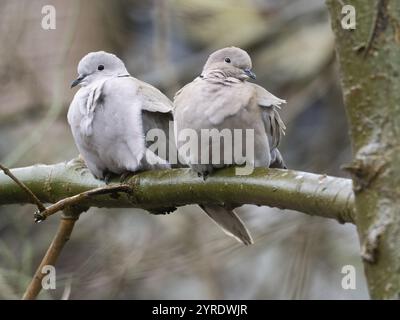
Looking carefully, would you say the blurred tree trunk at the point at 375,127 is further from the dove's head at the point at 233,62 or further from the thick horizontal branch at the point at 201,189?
the dove's head at the point at 233,62

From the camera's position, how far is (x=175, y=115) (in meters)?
2.76

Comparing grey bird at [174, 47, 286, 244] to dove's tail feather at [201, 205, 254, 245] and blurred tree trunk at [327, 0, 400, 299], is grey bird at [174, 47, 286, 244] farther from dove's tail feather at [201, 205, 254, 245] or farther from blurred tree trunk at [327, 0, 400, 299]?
blurred tree trunk at [327, 0, 400, 299]

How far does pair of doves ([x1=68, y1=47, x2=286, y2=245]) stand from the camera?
2.71 metres

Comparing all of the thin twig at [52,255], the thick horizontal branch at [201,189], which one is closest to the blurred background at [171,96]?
the thick horizontal branch at [201,189]

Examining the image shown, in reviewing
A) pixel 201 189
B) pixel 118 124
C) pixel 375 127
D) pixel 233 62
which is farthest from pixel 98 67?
pixel 375 127

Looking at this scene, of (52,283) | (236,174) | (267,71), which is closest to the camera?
(236,174)

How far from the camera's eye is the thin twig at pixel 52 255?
99.6 inches

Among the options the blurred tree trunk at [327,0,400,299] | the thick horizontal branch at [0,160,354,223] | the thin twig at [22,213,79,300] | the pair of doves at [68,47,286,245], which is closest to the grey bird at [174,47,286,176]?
the pair of doves at [68,47,286,245]

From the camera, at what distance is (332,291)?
5.41m

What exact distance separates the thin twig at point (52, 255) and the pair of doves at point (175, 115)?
0.28 metres

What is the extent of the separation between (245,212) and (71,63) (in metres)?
2.35

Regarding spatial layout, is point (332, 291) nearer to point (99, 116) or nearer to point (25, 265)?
point (25, 265)

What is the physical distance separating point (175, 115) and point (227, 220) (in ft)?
1.23

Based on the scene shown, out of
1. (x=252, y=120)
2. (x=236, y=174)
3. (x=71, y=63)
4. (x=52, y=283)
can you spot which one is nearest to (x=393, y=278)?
(x=236, y=174)
